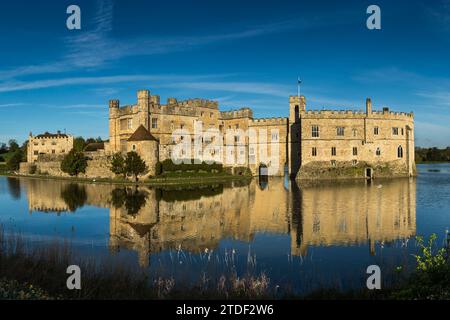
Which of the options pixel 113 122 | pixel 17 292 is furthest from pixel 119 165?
pixel 17 292

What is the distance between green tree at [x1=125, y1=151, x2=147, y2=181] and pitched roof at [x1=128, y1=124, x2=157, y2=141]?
6.94ft

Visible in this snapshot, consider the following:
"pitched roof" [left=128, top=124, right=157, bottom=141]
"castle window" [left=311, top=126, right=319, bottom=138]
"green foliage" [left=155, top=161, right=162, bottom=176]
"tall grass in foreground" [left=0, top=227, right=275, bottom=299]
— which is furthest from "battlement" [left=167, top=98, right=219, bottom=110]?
"tall grass in foreground" [left=0, top=227, right=275, bottom=299]

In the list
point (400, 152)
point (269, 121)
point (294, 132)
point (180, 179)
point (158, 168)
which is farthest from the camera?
point (269, 121)

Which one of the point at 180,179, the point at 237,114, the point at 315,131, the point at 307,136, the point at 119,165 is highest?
the point at 237,114

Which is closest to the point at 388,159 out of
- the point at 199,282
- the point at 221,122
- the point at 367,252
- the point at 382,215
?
the point at 221,122

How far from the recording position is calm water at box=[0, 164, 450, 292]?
497 inches

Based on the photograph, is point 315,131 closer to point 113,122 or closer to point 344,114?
point 344,114

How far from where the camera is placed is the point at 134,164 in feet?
147

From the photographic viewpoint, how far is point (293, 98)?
58406 mm

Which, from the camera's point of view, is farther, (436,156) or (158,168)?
(436,156)

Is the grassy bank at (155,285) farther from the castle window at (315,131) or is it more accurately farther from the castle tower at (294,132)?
the castle tower at (294,132)

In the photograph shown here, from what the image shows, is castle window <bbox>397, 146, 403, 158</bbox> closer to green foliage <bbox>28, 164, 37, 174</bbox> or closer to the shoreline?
the shoreline

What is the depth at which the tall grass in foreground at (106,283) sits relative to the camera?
9.43 m

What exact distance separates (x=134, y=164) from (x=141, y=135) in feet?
13.1
